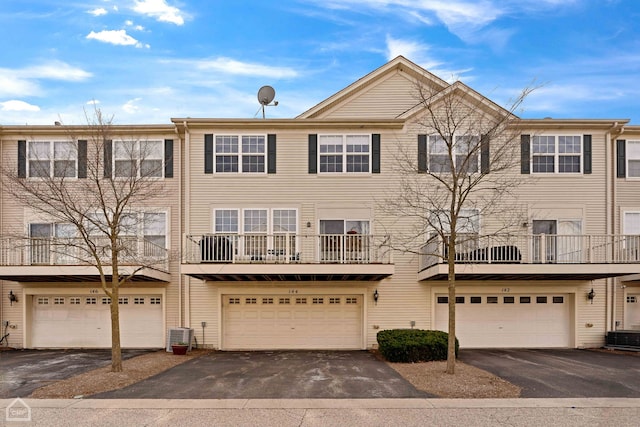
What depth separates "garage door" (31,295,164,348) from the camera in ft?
56.9

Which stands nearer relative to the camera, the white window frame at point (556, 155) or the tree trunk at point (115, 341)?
the tree trunk at point (115, 341)

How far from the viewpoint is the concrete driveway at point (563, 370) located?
1005 centimetres

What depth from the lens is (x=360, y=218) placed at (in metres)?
17.1

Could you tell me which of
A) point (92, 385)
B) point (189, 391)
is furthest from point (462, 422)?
point (92, 385)

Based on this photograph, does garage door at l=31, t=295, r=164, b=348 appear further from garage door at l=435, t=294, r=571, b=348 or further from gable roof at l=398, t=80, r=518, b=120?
gable roof at l=398, t=80, r=518, b=120

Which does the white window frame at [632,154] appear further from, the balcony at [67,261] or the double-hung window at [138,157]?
the double-hung window at [138,157]

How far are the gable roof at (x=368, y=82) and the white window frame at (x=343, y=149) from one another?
1273mm

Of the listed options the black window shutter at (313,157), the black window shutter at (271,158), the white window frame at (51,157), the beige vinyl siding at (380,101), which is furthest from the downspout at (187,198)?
the beige vinyl siding at (380,101)

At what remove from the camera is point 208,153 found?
17312 mm

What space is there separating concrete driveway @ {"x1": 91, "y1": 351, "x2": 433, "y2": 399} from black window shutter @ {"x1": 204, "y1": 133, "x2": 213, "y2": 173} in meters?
6.39

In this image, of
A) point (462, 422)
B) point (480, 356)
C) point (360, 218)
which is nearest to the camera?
point (462, 422)

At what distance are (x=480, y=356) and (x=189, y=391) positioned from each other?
8.99m

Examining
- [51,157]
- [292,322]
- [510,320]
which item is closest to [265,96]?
[51,157]

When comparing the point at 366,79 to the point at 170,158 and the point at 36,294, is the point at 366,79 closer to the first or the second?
the point at 170,158
